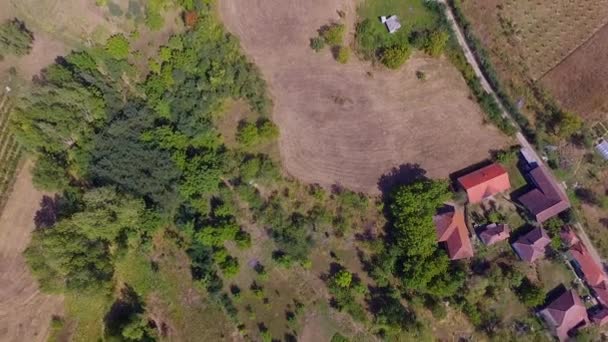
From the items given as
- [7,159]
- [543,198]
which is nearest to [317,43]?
[543,198]

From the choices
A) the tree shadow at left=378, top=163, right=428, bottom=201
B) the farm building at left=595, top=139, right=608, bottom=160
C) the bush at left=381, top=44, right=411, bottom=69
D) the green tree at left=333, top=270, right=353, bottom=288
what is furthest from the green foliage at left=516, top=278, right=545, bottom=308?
the bush at left=381, top=44, right=411, bottom=69

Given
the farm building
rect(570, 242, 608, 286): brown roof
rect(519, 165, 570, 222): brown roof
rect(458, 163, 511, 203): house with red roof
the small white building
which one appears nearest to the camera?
rect(570, 242, 608, 286): brown roof

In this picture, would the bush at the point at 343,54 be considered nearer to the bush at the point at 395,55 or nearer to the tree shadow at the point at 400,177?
the bush at the point at 395,55

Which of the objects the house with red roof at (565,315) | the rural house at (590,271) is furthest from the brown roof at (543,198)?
the house with red roof at (565,315)

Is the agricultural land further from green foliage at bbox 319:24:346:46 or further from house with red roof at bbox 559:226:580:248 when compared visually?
house with red roof at bbox 559:226:580:248

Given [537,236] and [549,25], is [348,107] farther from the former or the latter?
[537,236]

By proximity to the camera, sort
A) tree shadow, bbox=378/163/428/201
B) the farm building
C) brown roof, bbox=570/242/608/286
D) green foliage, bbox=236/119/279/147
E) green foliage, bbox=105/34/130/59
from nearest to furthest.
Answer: brown roof, bbox=570/242/608/286, the farm building, green foliage, bbox=236/119/279/147, green foliage, bbox=105/34/130/59, tree shadow, bbox=378/163/428/201

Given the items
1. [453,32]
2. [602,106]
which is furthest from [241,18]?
[602,106]
